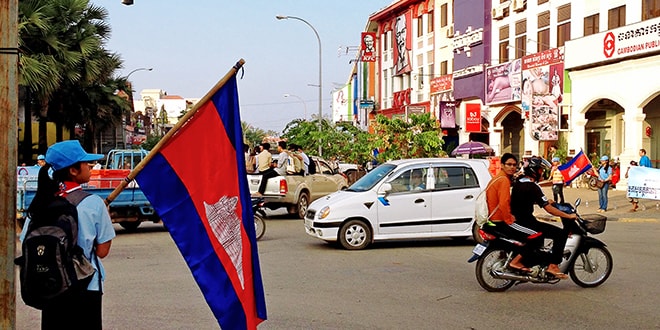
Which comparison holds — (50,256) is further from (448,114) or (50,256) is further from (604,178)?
(448,114)

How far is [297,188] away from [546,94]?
1764 centimetres

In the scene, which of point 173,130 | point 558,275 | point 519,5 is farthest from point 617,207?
A: point 173,130

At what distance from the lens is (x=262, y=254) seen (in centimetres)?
1320

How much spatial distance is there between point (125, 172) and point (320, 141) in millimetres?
22955

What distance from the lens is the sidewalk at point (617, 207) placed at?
20930 millimetres

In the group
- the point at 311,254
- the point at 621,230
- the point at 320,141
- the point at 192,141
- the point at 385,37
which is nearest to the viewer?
the point at 192,141

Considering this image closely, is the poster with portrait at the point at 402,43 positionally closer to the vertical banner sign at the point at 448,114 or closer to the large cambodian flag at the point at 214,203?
the vertical banner sign at the point at 448,114

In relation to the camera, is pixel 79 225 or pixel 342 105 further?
pixel 342 105

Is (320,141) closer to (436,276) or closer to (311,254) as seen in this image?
(311,254)

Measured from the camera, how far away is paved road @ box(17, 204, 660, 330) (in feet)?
25.5

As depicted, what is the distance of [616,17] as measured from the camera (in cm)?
3005

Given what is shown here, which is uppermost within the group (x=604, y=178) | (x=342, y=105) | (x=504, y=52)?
(x=342, y=105)

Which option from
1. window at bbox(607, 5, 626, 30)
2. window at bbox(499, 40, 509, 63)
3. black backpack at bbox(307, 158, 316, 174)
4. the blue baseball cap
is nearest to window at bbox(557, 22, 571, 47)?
window at bbox(607, 5, 626, 30)

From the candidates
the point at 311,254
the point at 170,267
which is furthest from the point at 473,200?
the point at 170,267
